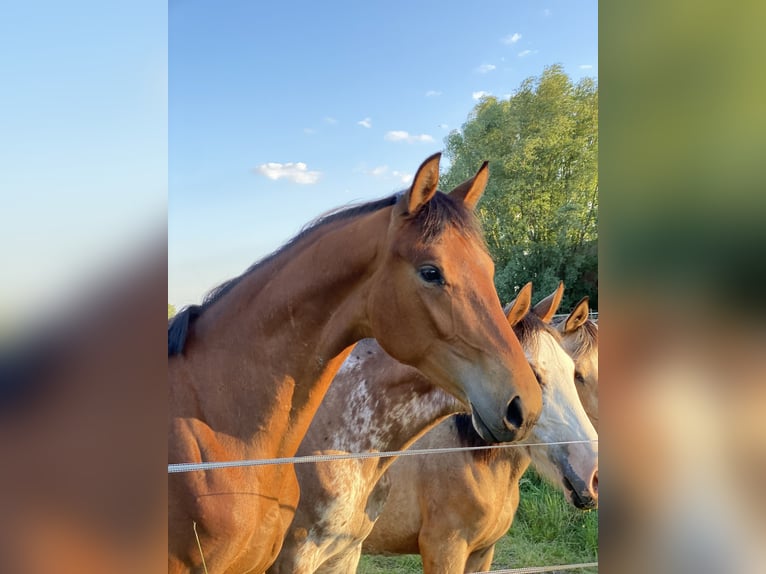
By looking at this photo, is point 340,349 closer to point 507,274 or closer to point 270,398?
point 270,398

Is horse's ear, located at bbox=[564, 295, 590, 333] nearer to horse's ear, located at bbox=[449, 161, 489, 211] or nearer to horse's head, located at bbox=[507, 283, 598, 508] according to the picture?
horse's head, located at bbox=[507, 283, 598, 508]

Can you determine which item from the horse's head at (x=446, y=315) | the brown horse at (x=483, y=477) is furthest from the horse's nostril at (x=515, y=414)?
the brown horse at (x=483, y=477)

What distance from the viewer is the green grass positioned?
1.84 m

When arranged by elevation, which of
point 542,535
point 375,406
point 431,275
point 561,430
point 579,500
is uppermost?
point 431,275

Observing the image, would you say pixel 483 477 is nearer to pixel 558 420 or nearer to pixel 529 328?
pixel 558 420

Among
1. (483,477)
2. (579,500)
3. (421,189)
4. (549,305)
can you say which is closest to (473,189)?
(421,189)

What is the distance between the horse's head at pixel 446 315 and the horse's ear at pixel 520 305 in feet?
0.68

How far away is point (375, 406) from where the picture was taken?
1.73m

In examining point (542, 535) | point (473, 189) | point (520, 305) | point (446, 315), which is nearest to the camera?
point (446, 315)

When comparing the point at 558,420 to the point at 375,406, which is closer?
the point at 375,406

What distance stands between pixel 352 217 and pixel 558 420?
3.37 feet

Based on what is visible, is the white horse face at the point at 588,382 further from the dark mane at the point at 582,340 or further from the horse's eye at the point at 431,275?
the horse's eye at the point at 431,275

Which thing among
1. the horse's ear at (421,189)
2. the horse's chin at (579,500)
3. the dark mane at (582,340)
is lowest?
the horse's chin at (579,500)

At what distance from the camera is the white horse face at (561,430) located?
1829 millimetres
